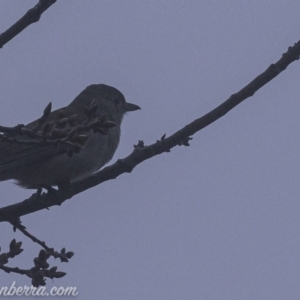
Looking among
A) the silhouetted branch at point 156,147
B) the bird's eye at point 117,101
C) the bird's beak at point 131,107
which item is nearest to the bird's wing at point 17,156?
the silhouetted branch at point 156,147

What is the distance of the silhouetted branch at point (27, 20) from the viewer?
12.1 ft

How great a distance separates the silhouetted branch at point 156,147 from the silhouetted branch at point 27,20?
125cm

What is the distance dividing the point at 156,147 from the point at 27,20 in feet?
4.26

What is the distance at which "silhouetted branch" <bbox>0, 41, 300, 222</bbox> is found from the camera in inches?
157

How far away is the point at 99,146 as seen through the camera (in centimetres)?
725

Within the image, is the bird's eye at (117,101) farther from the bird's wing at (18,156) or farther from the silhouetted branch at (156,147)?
the silhouetted branch at (156,147)

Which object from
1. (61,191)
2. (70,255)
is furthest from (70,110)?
(70,255)

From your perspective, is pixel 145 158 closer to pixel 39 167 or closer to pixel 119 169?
pixel 119 169

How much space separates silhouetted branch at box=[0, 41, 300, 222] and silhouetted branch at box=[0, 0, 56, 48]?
1.25 meters

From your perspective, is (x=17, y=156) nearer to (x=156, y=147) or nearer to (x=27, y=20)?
(x=156, y=147)

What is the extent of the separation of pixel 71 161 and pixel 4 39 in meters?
3.26

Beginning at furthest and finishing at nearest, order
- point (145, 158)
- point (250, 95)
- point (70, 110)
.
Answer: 1. point (70, 110)
2. point (145, 158)
3. point (250, 95)

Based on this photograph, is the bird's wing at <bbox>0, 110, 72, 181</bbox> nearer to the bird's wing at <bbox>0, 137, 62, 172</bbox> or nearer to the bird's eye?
the bird's wing at <bbox>0, 137, 62, 172</bbox>

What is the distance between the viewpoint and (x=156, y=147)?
445cm
